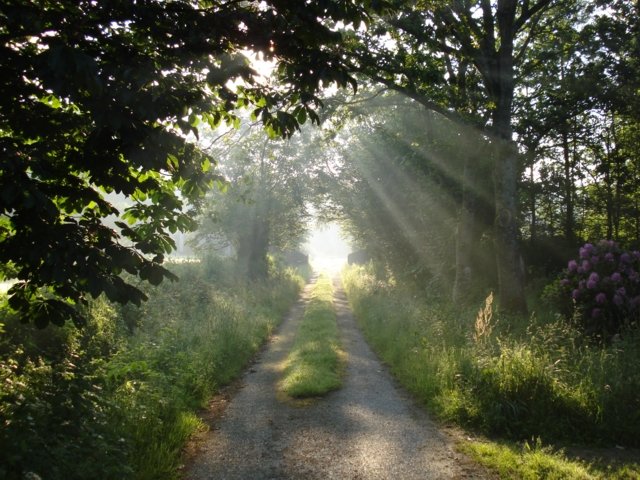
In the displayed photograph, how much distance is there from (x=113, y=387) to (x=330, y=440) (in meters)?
3.17

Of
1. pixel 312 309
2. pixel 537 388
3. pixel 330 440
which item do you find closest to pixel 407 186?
pixel 312 309

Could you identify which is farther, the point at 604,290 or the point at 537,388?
the point at 604,290

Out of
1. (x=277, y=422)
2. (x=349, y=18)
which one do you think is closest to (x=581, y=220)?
(x=277, y=422)

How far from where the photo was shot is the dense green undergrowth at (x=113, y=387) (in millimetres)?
3641

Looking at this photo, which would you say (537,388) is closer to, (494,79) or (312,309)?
(494,79)

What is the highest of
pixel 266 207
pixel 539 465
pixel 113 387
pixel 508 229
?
pixel 266 207

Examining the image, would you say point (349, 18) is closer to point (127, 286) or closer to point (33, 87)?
point (33, 87)

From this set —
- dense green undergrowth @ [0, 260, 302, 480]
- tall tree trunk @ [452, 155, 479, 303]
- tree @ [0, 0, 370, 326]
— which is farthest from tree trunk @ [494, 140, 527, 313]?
tree @ [0, 0, 370, 326]

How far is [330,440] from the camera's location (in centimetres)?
604

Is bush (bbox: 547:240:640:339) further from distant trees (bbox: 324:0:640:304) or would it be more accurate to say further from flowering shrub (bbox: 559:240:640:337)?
distant trees (bbox: 324:0:640:304)

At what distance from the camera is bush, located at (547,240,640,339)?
28.2ft

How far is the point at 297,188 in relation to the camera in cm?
2903

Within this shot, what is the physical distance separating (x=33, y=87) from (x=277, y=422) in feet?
17.6

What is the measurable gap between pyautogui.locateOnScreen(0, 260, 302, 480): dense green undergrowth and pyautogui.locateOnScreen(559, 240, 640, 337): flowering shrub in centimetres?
714
